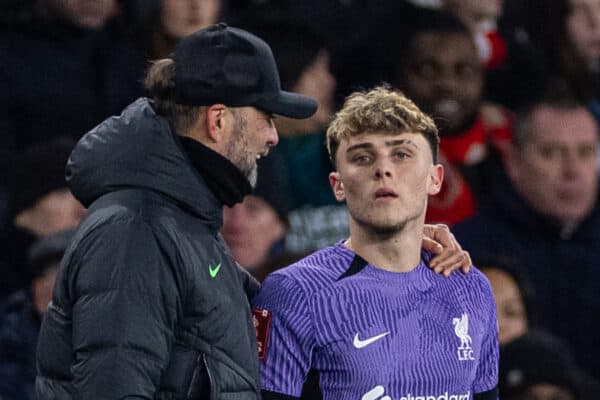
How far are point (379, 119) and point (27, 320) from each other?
7.64ft

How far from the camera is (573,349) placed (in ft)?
22.3

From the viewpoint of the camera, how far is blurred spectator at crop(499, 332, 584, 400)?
19.8ft

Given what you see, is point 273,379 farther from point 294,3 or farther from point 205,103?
point 294,3

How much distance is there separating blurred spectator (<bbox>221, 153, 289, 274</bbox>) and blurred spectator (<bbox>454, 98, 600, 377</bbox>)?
3.19ft

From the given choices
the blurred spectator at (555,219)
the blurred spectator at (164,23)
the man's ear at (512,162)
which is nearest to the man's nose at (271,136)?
the blurred spectator at (164,23)

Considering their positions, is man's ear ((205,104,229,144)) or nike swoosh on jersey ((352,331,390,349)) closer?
man's ear ((205,104,229,144))

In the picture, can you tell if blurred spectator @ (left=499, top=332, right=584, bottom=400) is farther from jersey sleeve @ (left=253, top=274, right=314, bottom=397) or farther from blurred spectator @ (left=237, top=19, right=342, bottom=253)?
jersey sleeve @ (left=253, top=274, right=314, bottom=397)

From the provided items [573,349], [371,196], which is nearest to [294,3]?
[573,349]

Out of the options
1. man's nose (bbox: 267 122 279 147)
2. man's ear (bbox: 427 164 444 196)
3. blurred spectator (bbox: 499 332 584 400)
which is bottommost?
blurred spectator (bbox: 499 332 584 400)

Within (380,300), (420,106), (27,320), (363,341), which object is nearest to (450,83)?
(420,106)

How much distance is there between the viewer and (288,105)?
360cm

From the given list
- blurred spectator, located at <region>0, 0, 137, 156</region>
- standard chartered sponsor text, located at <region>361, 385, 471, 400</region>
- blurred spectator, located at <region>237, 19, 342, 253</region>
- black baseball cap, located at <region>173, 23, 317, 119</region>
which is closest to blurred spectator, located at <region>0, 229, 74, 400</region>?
blurred spectator, located at <region>0, 0, 137, 156</region>

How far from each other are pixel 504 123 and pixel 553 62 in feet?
1.85

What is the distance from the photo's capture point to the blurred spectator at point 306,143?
20.7 feet
